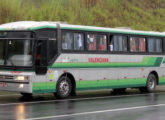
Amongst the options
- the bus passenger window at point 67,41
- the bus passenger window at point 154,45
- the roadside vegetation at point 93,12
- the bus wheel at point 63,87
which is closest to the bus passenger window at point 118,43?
the bus passenger window at point 154,45

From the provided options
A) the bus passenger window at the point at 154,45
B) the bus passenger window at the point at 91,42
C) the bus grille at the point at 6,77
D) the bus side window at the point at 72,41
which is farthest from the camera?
the bus passenger window at the point at 154,45

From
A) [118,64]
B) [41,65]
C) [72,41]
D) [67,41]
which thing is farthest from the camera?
[118,64]

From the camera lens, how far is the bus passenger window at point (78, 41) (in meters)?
21.5

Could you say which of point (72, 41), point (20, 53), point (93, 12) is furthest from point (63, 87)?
point (93, 12)

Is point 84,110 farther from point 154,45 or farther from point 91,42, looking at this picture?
point 154,45

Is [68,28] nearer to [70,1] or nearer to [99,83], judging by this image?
[99,83]

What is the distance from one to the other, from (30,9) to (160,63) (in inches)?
468

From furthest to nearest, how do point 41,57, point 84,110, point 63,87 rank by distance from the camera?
point 63,87 → point 41,57 → point 84,110

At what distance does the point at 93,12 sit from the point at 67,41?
65.0ft

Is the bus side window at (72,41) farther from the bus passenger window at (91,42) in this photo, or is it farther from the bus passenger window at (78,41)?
the bus passenger window at (91,42)

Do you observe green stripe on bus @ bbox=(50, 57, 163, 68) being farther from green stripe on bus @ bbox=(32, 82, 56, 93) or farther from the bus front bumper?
the bus front bumper

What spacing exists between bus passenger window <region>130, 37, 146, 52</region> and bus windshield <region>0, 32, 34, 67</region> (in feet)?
22.1

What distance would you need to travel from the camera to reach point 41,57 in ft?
64.7

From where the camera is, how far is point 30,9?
35281mm
